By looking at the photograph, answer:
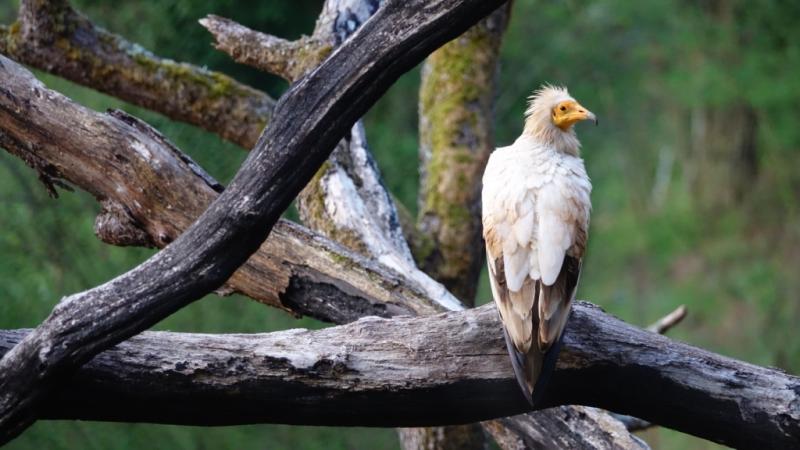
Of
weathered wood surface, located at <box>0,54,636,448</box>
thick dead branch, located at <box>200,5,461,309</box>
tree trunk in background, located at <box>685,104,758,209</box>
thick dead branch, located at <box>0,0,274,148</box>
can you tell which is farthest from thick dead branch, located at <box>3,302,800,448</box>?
tree trunk in background, located at <box>685,104,758,209</box>

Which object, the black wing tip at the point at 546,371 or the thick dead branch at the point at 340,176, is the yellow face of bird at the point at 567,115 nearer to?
the thick dead branch at the point at 340,176

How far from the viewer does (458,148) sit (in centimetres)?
523

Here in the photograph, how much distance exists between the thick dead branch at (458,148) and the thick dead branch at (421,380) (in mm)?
2313

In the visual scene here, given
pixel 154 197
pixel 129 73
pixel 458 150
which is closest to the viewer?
pixel 154 197

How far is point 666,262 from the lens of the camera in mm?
14164

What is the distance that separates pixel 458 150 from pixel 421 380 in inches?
104

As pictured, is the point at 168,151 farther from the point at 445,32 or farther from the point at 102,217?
the point at 445,32

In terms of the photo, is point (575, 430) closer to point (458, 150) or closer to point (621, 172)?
point (458, 150)

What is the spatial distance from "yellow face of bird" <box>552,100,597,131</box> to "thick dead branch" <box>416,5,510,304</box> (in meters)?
1.67

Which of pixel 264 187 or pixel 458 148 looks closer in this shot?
pixel 264 187

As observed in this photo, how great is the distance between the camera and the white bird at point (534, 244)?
8.82 feet

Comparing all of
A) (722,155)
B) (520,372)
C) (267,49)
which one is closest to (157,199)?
(267,49)

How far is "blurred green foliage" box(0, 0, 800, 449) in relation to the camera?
7.20m

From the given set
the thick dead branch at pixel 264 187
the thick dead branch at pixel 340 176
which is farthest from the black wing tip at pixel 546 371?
the thick dead branch at pixel 340 176
